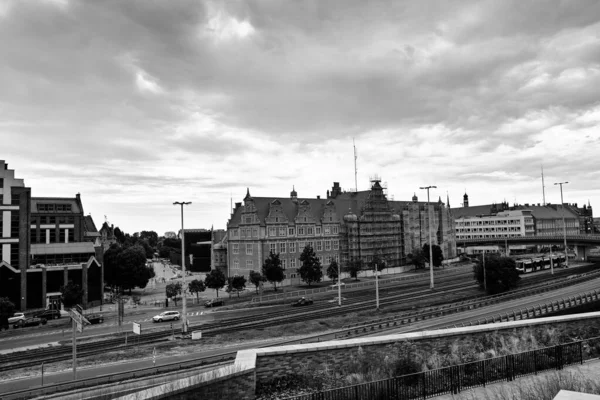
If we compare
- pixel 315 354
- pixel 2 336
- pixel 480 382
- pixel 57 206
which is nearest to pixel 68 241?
pixel 57 206

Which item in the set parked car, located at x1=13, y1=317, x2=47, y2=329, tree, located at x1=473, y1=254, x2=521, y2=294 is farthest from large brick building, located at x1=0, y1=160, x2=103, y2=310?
tree, located at x1=473, y1=254, x2=521, y2=294

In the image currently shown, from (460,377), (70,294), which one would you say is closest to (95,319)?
(70,294)

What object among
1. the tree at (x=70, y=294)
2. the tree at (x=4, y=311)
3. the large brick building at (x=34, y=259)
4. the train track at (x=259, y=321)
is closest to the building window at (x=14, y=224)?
the large brick building at (x=34, y=259)

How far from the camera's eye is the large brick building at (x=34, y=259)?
65.2 m

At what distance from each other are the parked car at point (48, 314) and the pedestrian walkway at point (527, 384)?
60.0m

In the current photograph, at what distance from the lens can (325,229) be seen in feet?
325

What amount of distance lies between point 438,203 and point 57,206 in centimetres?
10598

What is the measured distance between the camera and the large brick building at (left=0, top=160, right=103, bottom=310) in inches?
2569

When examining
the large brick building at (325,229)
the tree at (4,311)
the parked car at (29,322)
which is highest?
the large brick building at (325,229)

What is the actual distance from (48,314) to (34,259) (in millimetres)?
13933

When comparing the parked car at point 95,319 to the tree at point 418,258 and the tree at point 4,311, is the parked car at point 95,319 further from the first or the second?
the tree at point 418,258

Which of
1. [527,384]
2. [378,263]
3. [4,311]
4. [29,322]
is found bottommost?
[29,322]

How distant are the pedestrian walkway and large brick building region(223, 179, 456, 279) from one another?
6752 cm

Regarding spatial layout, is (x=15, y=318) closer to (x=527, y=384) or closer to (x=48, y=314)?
(x=48, y=314)
